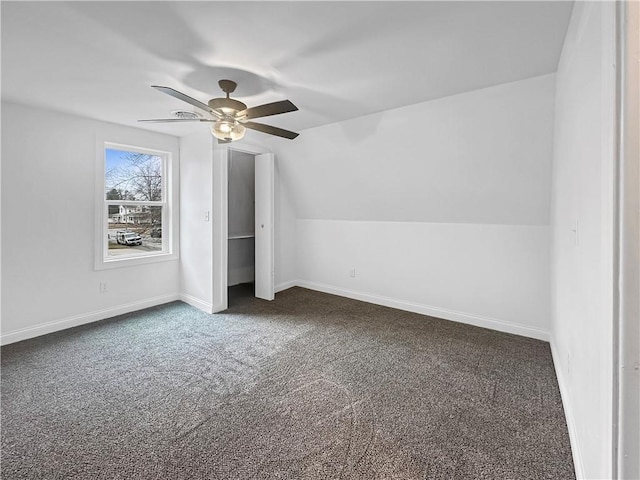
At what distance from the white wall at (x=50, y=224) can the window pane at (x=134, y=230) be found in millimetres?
283

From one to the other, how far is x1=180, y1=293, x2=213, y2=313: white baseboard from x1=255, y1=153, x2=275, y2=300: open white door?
841 mm

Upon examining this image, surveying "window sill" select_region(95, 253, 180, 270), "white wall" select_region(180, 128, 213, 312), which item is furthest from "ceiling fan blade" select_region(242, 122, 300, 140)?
"window sill" select_region(95, 253, 180, 270)

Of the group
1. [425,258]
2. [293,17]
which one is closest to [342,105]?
[293,17]

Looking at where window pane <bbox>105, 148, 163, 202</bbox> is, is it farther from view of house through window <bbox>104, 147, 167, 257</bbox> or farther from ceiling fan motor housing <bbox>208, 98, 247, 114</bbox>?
ceiling fan motor housing <bbox>208, 98, 247, 114</bbox>

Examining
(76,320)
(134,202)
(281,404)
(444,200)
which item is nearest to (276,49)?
(281,404)

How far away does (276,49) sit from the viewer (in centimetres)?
198

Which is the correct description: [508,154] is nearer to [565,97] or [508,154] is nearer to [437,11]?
[565,97]

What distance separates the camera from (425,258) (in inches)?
155

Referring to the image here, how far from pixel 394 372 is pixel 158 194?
3736 mm

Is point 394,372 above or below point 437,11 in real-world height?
below

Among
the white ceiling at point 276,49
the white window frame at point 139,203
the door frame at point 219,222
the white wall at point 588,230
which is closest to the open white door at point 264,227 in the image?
the door frame at point 219,222

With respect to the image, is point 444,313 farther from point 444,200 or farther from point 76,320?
point 76,320

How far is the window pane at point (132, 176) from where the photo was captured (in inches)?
149

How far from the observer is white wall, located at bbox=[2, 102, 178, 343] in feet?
9.86
